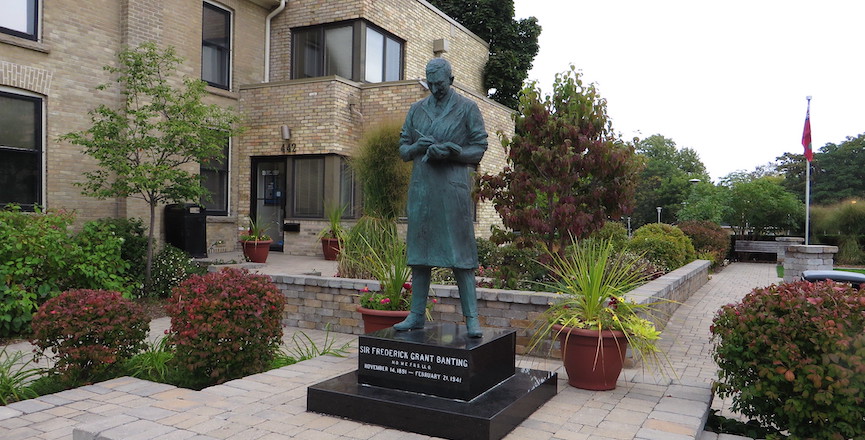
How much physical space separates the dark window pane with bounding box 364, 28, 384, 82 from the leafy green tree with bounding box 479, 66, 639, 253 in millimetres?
7754

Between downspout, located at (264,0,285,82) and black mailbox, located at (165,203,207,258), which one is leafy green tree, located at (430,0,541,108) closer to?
downspout, located at (264,0,285,82)

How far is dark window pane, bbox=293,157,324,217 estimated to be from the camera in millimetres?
14070

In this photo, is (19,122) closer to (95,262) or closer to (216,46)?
(95,262)

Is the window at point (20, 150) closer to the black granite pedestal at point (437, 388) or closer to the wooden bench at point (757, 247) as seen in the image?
the black granite pedestal at point (437, 388)

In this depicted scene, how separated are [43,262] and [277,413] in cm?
539

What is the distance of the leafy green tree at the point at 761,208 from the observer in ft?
84.3

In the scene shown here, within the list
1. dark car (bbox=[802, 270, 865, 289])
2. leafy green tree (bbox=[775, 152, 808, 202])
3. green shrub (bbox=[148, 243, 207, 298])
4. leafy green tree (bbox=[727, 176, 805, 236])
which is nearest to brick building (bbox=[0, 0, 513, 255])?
green shrub (bbox=[148, 243, 207, 298])

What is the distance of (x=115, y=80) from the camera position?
11586 mm

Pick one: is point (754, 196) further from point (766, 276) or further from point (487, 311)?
point (487, 311)

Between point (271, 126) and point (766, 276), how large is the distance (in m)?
14.0

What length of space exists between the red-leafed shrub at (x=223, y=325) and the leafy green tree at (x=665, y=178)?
35.8 meters

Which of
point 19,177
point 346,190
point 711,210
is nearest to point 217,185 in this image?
point 346,190

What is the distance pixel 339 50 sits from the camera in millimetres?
15133

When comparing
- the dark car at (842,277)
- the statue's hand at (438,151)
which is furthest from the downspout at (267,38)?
the dark car at (842,277)
